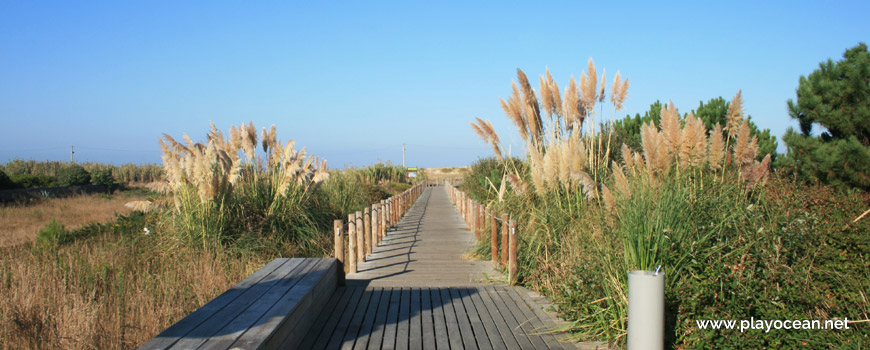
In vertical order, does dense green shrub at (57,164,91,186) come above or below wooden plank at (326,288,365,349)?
above

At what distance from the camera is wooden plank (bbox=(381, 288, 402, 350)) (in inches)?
178

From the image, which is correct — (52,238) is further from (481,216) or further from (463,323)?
(463,323)

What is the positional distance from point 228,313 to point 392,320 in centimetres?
171

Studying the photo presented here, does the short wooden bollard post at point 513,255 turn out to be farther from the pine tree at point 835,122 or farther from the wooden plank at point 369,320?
the pine tree at point 835,122

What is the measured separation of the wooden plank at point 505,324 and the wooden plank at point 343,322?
1.33 meters

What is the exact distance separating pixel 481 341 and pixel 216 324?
2.04 m

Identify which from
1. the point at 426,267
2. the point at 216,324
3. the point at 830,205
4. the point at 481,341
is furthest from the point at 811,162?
the point at 216,324

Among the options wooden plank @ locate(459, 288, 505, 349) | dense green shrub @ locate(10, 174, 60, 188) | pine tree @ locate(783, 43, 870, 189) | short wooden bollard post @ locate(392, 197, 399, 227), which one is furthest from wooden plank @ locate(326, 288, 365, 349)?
dense green shrub @ locate(10, 174, 60, 188)

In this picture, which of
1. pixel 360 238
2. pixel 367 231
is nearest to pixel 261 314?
pixel 360 238

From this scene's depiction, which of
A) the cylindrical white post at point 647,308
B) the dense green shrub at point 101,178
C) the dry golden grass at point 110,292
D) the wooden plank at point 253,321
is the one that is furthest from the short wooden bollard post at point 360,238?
the dense green shrub at point 101,178

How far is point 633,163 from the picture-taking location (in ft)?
19.1

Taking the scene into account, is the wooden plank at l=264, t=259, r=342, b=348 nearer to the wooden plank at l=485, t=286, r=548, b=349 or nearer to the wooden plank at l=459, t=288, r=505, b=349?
the wooden plank at l=459, t=288, r=505, b=349

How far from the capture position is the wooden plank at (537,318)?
4.49m

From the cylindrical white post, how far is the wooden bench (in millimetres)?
2259
